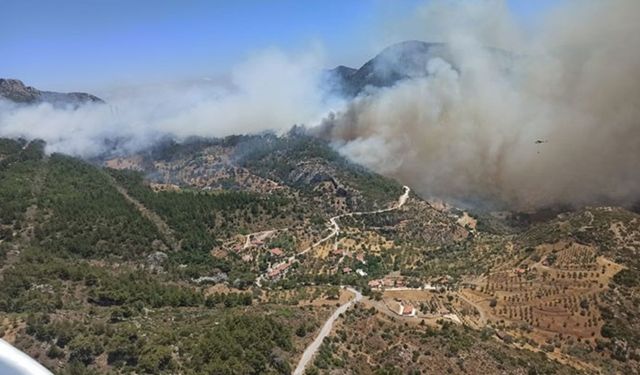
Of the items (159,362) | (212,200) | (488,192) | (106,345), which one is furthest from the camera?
(488,192)

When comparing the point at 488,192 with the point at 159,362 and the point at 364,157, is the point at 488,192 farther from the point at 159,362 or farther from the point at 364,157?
the point at 159,362

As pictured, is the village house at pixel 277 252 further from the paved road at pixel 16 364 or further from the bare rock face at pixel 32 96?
the bare rock face at pixel 32 96

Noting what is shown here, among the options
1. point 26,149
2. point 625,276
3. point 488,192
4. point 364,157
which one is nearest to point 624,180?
point 488,192

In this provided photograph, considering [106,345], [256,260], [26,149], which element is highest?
[26,149]

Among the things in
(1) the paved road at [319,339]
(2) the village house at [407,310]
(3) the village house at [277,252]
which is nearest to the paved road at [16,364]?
(1) the paved road at [319,339]

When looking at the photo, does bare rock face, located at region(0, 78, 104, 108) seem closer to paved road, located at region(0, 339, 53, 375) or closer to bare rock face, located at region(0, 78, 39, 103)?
bare rock face, located at region(0, 78, 39, 103)

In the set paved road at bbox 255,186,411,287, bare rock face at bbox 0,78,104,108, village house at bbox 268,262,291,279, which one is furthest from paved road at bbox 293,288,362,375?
bare rock face at bbox 0,78,104,108

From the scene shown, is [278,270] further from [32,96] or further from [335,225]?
[32,96]

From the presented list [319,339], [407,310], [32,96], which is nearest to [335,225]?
[407,310]
